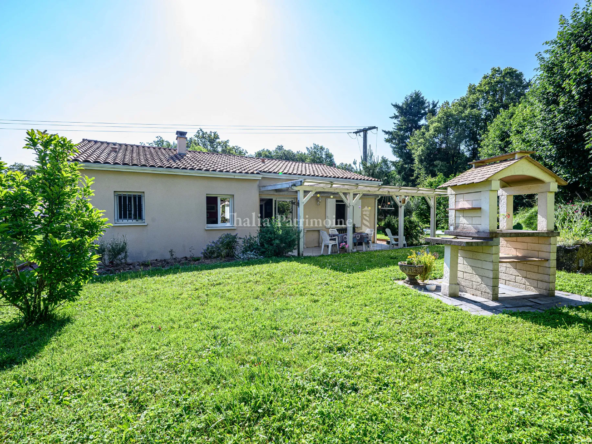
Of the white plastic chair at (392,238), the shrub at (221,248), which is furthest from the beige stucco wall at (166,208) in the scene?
the white plastic chair at (392,238)

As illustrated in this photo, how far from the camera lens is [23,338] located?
400 cm

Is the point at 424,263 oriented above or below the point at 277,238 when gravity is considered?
below

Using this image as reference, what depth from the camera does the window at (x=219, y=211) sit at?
464 inches

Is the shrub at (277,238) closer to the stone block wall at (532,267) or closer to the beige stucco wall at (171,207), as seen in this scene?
the beige stucco wall at (171,207)

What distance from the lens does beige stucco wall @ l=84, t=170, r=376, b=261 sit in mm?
9883

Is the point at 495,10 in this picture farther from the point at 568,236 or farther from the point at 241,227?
the point at 241,227

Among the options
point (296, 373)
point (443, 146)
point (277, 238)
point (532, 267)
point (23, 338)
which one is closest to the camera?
point (296, 373)

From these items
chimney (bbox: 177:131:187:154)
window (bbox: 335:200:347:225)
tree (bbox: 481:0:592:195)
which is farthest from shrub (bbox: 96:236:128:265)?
tree (bbox: 481:0:592:195)

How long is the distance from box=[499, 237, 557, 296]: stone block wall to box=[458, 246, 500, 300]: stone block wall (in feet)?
3.80

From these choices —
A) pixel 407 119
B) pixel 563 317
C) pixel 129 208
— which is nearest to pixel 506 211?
pixel 563 317

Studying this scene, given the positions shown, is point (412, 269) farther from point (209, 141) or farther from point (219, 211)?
point (209, 141)

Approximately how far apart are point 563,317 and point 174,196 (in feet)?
37.4

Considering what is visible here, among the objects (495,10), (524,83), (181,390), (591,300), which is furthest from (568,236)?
(524,83)

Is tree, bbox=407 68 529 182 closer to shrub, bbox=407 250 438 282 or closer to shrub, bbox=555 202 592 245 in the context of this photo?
shrub, bbox=555 202 592 245
